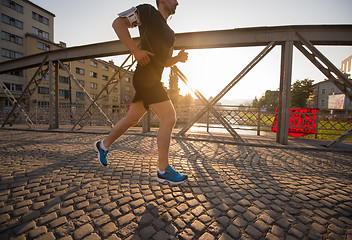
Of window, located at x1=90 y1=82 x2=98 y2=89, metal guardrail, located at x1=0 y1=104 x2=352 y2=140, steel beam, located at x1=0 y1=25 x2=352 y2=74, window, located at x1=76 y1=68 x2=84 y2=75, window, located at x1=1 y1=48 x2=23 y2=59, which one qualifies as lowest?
metal guardrail, located at x1=0 y1=104 x2=352 y2=140

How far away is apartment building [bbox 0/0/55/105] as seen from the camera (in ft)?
95.6

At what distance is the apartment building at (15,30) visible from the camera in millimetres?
29125

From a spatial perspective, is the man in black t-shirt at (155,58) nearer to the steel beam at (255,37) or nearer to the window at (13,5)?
the steel beam at (255,37)

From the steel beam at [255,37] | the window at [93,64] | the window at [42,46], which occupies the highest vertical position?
the window at [42,46]

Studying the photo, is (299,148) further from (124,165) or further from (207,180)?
(124,165)

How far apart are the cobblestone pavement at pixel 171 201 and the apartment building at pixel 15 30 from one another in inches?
1494

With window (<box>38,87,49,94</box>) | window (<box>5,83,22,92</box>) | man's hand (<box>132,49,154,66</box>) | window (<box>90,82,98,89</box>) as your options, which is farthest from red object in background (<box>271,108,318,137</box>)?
window (<box>90,82,98,89</box>)

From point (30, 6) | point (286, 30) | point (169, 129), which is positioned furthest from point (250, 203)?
point (30, 6)

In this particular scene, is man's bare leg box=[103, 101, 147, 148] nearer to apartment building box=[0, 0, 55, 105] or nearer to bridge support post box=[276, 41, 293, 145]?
bridge support post box=[276, 41, 293, 145]

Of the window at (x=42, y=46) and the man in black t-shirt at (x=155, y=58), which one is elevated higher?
the window at (x=42, y=46)

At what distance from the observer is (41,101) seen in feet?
106

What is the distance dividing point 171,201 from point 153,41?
186cm

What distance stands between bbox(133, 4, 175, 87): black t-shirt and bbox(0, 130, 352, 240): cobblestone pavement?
136 cm

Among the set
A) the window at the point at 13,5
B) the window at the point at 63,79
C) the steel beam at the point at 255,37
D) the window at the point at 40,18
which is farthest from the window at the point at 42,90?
the steel beam at the point at 255,37
